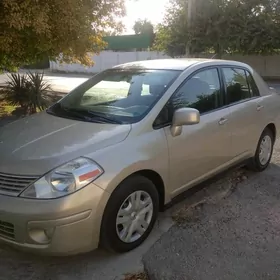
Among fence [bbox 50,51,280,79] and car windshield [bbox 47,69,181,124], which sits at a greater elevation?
car windshield [bbox 47,69,181,124]

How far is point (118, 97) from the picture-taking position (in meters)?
3.86

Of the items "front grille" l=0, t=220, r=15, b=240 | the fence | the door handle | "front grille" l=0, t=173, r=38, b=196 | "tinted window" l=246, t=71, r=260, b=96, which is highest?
"tinted window" l=246, t=71, r=260, b=96

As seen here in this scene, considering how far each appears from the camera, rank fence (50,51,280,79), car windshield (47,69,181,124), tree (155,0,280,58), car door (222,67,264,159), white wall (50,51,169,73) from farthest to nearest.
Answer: white wall (50,51,169,73)
fence (50,51,280,79)
tree (155,0,280,58)
car door (222,67,264,159)
car windshield (47,69,181,124)

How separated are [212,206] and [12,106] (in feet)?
25.9

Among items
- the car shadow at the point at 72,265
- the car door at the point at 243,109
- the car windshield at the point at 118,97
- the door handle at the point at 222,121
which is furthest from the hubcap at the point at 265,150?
the car shadow at the point at 72,265

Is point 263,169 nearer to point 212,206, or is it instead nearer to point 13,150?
point 212,206

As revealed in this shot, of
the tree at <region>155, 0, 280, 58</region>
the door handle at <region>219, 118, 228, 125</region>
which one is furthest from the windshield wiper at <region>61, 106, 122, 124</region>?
the tree at <region>155, 0, 280, 58</region>

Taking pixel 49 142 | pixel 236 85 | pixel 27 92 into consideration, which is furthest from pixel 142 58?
pixel 49 142

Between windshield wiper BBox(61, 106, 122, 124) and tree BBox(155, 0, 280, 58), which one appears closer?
windshield wiper BBox(61, 106, 122, 124)

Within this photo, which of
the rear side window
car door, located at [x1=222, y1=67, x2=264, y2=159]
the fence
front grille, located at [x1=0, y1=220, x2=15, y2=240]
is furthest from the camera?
the fence

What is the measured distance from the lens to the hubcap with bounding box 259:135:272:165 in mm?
5172

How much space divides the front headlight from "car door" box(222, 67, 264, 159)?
2.13 metres

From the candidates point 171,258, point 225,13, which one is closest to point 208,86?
point 171,258

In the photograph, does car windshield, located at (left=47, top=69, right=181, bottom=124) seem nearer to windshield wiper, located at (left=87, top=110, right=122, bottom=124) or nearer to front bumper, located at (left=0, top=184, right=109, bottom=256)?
windshield wiper, located at (left=87, top=110, right=122, bottom=124)
